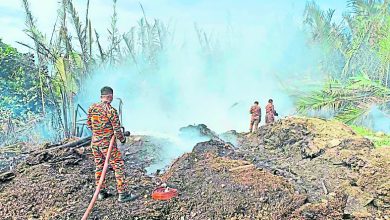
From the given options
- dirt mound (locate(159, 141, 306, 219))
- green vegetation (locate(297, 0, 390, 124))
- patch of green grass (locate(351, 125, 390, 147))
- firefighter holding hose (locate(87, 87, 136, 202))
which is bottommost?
dirt mound (locate(159, 141, 306, 219))

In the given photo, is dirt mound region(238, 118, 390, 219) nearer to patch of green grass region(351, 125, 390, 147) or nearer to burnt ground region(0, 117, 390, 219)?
burnt ground region(0, 117, 390, 219)

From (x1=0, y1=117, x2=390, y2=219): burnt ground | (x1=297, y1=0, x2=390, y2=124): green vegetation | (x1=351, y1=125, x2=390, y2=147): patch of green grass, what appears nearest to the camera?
(x1=0, y1=117, x2=390, y2=219): burnt ground

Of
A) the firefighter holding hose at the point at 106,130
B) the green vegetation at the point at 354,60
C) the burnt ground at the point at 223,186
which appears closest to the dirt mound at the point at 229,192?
the burnt ground at the point at 223,186

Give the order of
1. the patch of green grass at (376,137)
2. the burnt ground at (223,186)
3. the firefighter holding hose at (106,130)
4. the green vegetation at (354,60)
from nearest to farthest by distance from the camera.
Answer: the burnt ground at (223,186), the firefighter holding hose at (106,130), the patch of green grass at (376,137), the green vegetation at (354,60)

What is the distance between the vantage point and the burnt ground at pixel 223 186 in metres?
5.71

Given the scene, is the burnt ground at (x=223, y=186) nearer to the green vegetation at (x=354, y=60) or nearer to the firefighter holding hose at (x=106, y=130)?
the firefighter holding hose at (x=106, y=130)

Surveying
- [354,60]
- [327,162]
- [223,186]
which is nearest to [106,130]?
[223,186]

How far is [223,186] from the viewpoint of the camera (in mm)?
6449

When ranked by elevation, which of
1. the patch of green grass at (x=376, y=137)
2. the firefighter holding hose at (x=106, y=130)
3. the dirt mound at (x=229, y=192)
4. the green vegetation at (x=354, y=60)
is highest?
the green vegetation at (x=354, y=60)

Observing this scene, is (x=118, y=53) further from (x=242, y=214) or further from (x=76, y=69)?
(x=242, y=214)

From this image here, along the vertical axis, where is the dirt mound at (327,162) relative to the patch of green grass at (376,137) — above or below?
below

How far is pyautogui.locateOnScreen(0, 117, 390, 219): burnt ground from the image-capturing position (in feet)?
18.7

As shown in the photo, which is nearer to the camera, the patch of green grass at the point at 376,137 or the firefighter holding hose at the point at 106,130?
the firefighter holding hose at the point at 106,130

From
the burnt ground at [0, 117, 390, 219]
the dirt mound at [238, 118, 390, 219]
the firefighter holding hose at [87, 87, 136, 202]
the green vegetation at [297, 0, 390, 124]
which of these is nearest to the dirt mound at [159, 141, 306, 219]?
the burnt ground at [0, 117, 390, 219]
